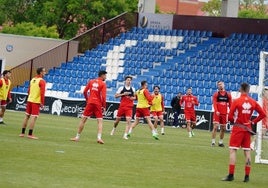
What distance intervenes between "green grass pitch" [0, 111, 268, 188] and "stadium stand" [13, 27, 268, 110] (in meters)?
20.9

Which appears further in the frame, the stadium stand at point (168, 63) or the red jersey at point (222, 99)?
the stadium stand at point (168, 63)

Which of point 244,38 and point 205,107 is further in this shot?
point 244,38

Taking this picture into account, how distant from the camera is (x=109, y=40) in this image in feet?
184

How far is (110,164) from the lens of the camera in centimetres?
1897

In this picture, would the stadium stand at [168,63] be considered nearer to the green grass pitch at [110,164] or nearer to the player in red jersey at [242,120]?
the green grass pitch at [110,164]

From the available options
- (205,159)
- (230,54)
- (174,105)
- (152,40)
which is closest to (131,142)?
(205,159)

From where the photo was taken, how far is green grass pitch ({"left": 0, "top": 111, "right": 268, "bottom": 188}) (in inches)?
613

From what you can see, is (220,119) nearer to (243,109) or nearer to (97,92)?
(97,92)

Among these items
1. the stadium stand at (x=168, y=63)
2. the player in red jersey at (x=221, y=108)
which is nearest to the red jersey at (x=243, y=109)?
the player in red jersey at (x=221, y=108)

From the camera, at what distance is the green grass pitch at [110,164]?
51.1 feet

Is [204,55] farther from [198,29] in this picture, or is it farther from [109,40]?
[109,40]

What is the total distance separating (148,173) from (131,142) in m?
9.46

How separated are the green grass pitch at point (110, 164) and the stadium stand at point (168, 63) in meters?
20.9

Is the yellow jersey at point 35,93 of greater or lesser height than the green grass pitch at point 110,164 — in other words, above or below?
above
